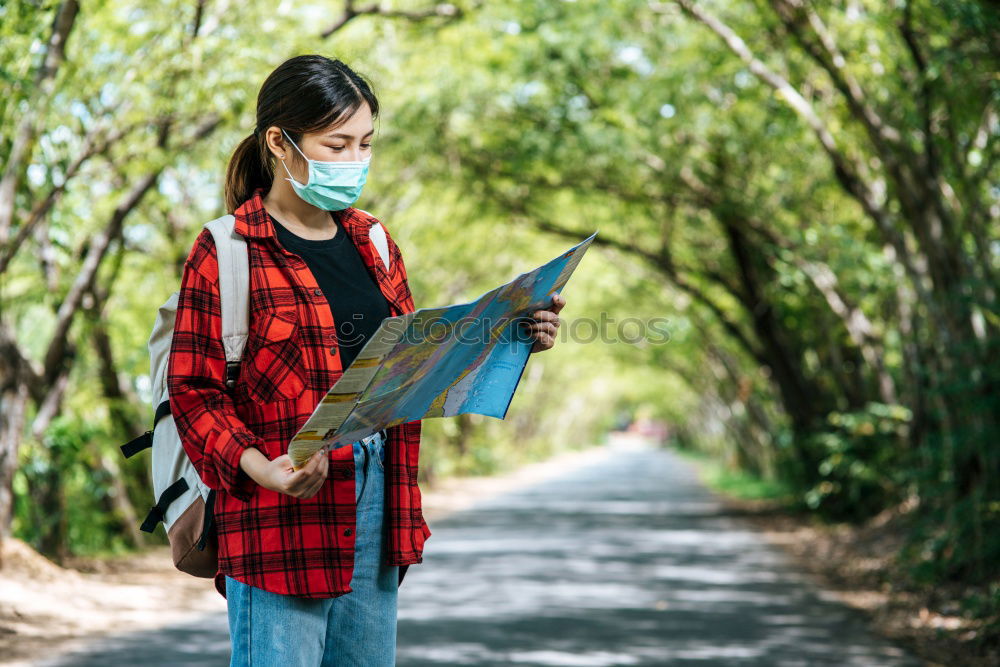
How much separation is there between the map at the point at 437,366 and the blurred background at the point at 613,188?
4768 mm

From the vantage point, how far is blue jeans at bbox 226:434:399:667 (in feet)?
7.61

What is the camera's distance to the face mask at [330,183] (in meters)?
2.44

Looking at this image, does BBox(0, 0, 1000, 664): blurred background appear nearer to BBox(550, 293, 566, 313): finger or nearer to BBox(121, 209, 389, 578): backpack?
BBox(550, 293, 566, 313): finger

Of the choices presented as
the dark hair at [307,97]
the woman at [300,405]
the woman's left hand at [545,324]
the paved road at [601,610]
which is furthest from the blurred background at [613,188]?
the dark hair at [307,97]

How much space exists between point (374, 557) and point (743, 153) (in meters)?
12.9

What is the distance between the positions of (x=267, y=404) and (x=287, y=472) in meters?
0.21

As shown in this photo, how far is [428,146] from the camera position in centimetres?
1458

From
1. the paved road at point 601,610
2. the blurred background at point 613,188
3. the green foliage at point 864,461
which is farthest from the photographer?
the green foliage at point 864,461

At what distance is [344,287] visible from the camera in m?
2.45

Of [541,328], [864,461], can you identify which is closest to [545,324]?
[541,328]

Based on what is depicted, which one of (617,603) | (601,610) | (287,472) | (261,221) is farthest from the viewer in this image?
(617,603)

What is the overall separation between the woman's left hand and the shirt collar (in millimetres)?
424

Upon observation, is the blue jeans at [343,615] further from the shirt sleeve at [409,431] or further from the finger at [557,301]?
the finger at [557,301]

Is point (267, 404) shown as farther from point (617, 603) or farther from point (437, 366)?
point (617, 603)
